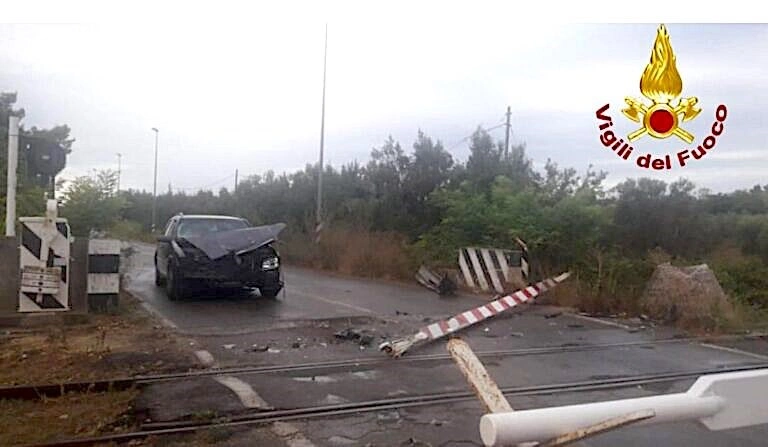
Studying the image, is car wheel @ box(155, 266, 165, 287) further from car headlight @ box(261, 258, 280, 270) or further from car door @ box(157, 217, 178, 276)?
car headlight @ box(261, 258, 280, 270)

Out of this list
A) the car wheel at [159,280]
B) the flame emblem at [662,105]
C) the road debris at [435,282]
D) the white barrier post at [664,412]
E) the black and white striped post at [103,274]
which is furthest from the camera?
the road debris at [435,282]

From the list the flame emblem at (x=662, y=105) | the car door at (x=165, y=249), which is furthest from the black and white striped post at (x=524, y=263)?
the car door at (x=165, y=249)

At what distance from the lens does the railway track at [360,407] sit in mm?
4656

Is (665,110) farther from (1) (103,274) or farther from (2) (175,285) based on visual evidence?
(2) (175,285)

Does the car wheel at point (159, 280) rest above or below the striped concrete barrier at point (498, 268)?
below

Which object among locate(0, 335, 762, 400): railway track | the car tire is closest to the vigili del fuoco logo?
locate(0, 335, 762, 400): railway track

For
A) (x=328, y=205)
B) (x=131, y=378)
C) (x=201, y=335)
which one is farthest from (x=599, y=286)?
(x=328, y=205)

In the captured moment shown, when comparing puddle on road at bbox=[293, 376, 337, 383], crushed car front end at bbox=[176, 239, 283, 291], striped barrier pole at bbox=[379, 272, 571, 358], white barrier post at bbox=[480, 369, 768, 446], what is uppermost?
white barrier post at bbox=[480, 369, 768, 446]

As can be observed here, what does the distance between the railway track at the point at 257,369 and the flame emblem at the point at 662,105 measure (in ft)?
8.74

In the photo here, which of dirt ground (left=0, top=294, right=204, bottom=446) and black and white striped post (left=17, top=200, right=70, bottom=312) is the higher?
black and white striped post (left=17, top=200, right=70, bottom=312)

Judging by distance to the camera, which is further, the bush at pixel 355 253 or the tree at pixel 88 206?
the bush at pixel 355 253

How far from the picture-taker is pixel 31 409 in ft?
17.5

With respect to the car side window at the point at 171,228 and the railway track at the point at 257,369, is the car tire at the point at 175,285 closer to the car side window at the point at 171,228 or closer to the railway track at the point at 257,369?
the car side window at the point at 171,228

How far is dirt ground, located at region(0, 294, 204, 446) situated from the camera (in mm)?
4898
